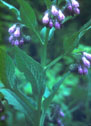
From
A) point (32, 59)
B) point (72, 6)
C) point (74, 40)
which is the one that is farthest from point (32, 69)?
point (72, 6)

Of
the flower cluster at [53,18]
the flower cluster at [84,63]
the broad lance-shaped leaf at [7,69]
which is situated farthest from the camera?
the flower cluster at [84,63]

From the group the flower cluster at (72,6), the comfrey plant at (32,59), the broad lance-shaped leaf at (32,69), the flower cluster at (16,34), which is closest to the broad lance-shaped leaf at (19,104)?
the comfrey plant at (32,59)

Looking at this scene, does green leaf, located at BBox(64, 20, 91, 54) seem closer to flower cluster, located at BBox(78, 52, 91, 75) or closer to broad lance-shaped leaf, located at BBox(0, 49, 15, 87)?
flower cluster, located at BBox(78, 52, 91, 75)

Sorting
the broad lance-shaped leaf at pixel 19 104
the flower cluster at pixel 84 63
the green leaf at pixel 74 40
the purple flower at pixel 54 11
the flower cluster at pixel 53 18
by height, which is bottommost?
the broad lance-shaped leaf at pixel 19 104

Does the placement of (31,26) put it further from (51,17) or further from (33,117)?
(33,117)

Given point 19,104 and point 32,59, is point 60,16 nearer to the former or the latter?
point 32,59

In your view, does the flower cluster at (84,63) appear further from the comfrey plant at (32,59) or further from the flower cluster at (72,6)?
the flower cluster at (72,6)

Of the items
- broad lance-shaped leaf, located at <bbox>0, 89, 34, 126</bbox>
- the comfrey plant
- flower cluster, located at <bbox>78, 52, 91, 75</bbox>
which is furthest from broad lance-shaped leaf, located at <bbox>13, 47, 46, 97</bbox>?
flower cluster, located at <bbox>78, 52, 91, 75</bbox>
